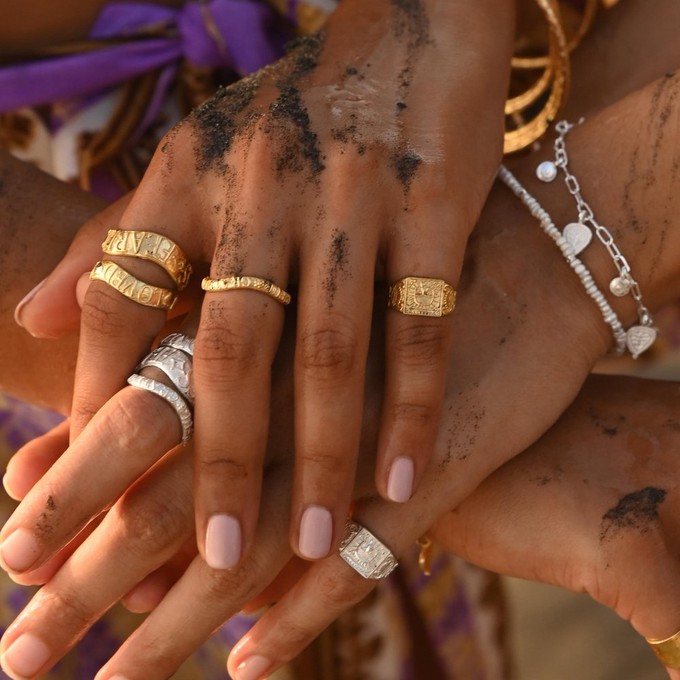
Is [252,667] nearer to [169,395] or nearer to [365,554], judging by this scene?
[365,554]

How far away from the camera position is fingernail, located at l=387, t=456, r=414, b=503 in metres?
0.99

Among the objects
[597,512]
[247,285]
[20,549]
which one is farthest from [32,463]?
[597,512]

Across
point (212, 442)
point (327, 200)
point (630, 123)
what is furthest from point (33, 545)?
point (630, 123)

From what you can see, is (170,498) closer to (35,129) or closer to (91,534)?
(91,534)

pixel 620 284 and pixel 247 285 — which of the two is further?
pixel 620 284

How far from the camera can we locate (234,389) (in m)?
0.96

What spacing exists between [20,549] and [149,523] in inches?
5.5

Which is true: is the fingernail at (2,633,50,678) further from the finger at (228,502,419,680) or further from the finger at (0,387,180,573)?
the finger at (228,502,419,680)

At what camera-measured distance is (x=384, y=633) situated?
1398 mm

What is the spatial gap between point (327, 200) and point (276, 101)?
0.52 feet

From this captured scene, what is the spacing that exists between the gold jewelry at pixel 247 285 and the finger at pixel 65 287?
0.21 metres

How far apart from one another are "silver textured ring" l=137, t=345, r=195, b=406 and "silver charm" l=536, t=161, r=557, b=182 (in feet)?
1.74

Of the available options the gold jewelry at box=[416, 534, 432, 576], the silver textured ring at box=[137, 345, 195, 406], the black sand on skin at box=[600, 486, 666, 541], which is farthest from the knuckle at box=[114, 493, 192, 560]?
the black sand on skin at box=[600, 486, 666, 541]

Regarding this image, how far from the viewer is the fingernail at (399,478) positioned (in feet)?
3.24
